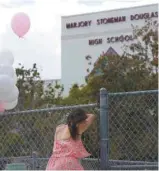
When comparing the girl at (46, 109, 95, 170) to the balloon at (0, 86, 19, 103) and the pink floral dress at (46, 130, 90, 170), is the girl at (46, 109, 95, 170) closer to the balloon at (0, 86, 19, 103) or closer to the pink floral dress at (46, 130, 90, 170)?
the pink floral dress at (46, 130, 90, 170)

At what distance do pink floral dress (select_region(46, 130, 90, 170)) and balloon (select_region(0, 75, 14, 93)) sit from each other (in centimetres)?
157

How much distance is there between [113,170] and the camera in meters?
5.13

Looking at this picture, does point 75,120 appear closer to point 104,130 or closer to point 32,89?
point 104,130

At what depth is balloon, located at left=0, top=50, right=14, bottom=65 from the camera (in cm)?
686

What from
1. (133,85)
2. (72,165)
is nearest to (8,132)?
(72,165)

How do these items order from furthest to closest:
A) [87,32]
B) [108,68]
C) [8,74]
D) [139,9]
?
[87,32]
[139,9]
[108,68]
[8,74]

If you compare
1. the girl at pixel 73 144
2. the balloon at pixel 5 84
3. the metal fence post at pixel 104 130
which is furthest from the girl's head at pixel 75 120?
the balloon at pixel 5 84

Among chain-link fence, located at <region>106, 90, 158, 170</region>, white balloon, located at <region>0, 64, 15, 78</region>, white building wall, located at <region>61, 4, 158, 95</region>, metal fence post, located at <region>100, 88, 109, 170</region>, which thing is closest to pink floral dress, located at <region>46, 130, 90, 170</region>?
metal fence post, located at <region>100, 88, 109, 170</region>

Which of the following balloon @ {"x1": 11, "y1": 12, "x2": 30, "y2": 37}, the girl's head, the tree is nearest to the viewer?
the girl's head

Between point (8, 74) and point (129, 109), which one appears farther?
point (8, 74)

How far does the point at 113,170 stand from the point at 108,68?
13731 millimetres

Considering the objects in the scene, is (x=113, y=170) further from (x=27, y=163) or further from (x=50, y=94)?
(x=50, y=94)

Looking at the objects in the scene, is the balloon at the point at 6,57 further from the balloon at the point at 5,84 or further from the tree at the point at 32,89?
the tree at the point at 32,89

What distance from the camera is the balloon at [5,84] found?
6520mm
